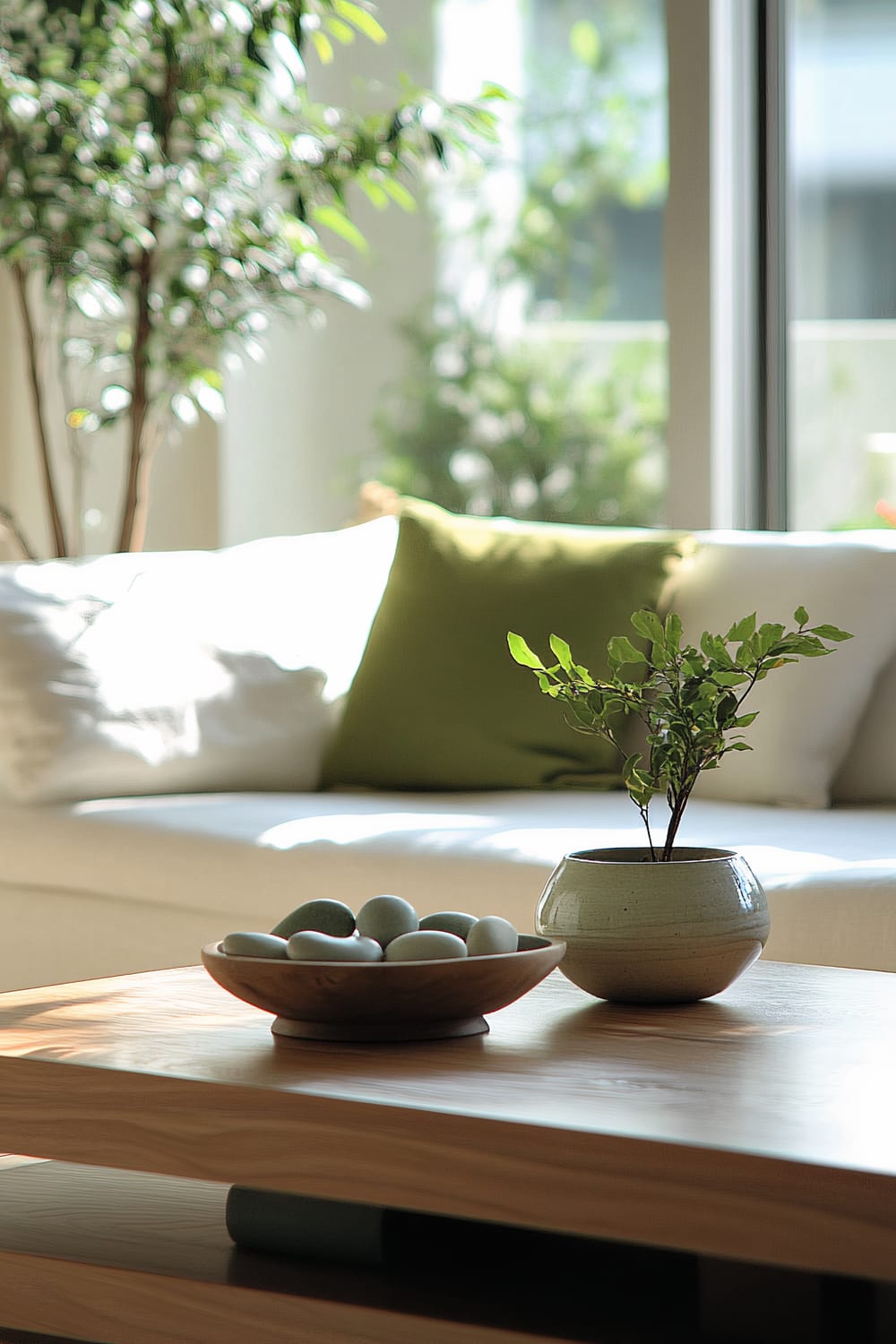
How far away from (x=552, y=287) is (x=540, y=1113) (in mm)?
3208

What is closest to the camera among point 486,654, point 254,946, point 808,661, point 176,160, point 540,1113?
point 540,1113

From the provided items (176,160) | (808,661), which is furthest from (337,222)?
(808,661)

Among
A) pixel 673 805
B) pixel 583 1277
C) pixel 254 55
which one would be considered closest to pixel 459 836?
pixel 673 805

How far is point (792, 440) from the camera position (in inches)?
149

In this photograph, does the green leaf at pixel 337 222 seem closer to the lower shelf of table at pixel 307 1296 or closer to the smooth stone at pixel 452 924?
the smooth stone at pixel 452 924

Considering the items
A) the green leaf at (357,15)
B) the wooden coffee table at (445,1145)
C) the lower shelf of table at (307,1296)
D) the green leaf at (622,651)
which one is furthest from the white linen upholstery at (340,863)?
the green leaf at (357,15)

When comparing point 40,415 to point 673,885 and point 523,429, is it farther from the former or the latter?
point 673,885

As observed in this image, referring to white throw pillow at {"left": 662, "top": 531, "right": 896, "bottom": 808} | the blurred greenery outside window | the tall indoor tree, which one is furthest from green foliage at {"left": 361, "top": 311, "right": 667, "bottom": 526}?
white throw pillow at {"left": 662, "top": 531, "right": 896, "bottom": 808}

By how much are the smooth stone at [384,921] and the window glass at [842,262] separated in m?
2.37

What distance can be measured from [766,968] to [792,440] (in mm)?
2229

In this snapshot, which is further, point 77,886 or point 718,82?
point 718,82

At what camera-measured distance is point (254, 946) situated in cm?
140

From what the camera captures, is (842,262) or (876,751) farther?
(842,262)

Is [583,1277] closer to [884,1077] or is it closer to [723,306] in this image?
[884,1077]
